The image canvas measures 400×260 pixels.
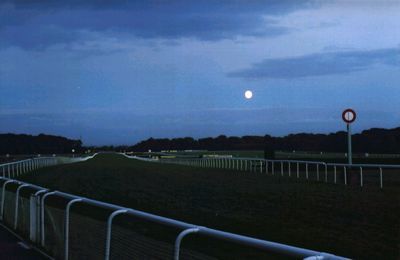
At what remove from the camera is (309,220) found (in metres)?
12.5

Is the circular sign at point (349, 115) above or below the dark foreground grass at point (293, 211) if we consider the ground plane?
above

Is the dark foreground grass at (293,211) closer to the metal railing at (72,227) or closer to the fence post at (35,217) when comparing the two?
the metal railing at (72,227)

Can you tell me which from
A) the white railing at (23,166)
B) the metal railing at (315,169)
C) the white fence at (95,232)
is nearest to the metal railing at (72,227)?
the white fence at (95,232)

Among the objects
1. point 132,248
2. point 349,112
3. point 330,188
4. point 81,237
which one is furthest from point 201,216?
point 349,112

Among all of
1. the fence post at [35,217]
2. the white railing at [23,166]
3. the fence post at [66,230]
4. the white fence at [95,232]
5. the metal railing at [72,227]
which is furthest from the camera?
the white railing at [23,166]

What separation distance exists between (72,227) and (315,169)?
32.5 metres

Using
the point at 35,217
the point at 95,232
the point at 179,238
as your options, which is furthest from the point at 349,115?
the point at 179,238

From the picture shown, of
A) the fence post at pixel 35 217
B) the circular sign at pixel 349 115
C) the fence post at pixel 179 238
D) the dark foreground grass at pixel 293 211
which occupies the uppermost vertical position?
the circular sign at pixel 349 115

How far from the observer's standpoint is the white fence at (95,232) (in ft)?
14.4

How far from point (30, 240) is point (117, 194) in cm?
954

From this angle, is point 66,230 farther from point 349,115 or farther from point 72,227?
point 349,115

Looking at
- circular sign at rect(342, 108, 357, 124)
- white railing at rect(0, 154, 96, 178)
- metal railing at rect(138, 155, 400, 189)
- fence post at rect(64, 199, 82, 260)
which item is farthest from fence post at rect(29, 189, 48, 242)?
white railing at rect(0, 154, 96, 178)

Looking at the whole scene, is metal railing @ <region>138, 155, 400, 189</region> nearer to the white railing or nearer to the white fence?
the white railing

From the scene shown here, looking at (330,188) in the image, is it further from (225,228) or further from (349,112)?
(225,228)
